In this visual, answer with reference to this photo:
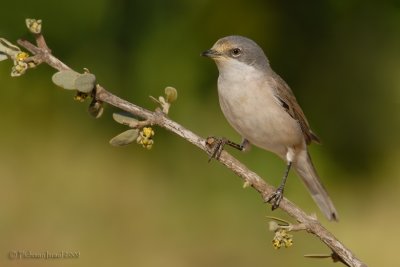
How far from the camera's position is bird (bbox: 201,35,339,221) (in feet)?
11.4

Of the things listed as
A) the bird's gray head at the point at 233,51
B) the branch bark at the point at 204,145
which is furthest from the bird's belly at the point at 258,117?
the branch bark at the point at 204,145

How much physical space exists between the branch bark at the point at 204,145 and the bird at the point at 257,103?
3.34ft

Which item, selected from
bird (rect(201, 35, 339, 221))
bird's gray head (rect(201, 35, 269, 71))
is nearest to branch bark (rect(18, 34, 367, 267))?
bird (rect(201, 35, 339, 221))

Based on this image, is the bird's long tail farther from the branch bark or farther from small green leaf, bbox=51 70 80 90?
small green leaf, bbox=51 70 80 90

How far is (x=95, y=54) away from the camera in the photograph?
5305mm

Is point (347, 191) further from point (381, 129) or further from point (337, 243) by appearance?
point (337, 243)

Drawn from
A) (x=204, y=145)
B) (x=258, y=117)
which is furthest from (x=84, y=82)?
(x=258, y=117)

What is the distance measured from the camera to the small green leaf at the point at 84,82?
2.00m

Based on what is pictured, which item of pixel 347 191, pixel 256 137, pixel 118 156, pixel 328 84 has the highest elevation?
pixel 328 84

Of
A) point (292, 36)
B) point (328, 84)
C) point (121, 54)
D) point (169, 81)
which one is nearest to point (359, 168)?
point (328, 84)

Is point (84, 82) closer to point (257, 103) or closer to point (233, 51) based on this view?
point (257, 103)

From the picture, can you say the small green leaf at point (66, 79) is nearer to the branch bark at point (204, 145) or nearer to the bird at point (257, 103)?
the branch bark at point (204, 145)

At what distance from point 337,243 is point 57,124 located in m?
3.54

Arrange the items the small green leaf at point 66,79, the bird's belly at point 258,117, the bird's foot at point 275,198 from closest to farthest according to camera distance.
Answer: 1. the small green leaf at point 66,79
2. the bird's foot at point 275,198
3. the bird's belly at point 258,117
